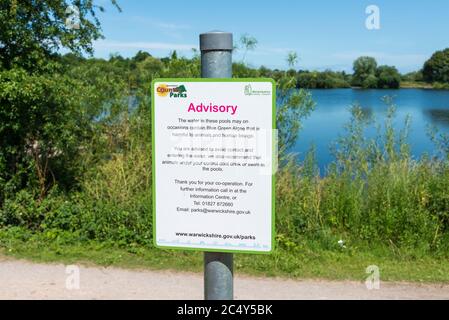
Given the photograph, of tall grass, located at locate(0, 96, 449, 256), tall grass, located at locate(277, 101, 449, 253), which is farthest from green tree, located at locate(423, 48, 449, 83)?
tall grass, located at locate(277, 101, 449, 253)

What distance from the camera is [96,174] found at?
795 centimetres

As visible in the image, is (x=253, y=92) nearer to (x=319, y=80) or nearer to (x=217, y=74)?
(x=217, y=74)

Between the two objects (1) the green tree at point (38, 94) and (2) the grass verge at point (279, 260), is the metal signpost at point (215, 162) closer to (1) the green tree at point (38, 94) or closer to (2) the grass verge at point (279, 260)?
(2) the grass verge at point (279, 260)

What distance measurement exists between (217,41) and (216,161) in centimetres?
56

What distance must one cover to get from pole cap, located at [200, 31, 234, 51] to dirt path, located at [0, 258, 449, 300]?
10.3 feet

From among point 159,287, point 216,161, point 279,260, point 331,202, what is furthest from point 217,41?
point 331,202

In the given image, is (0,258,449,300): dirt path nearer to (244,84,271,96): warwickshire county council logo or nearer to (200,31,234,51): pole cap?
(244,84,271,96): warwickshire county council logo

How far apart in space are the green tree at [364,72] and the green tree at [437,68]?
2837 millimetres

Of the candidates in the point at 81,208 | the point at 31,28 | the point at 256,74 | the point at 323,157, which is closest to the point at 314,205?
the point at 323,157

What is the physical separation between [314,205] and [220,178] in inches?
172

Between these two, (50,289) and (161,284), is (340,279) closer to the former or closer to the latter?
(161,284)

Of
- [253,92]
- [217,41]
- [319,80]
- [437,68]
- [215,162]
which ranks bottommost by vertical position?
[215,162]

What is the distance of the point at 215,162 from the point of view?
268cm

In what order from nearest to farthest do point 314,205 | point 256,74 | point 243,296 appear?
point 243,296, point 314,205, point 256,74
